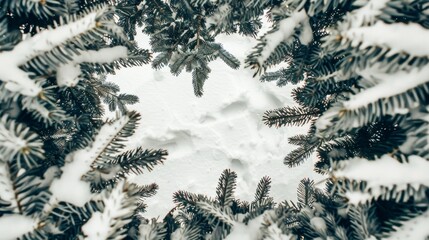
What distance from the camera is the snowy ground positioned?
364cm

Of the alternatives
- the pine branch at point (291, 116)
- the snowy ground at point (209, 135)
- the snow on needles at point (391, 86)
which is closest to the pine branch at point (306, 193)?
the pine branch at point (291, 116)

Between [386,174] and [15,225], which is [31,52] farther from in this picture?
[386,174]

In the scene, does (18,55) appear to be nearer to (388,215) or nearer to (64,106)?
(64,106)

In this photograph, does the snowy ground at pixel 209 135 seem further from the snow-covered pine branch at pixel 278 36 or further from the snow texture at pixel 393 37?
the snow texture at pixel 393 37

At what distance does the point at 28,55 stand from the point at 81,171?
0.26 meters

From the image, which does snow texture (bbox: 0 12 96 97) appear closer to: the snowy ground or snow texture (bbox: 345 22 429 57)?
snow texture (bbox: 345 22 429 57)

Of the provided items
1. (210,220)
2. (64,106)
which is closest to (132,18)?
(64,106)

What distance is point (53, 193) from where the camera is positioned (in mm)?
749

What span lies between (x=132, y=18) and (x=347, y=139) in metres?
1.04

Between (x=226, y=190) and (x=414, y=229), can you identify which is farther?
(x=226, y=190)

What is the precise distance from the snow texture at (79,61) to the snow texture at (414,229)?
73 centimetres

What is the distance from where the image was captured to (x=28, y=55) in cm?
70

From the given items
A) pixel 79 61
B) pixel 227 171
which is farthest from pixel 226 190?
pixel 79 61

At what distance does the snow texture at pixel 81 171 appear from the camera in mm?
752
